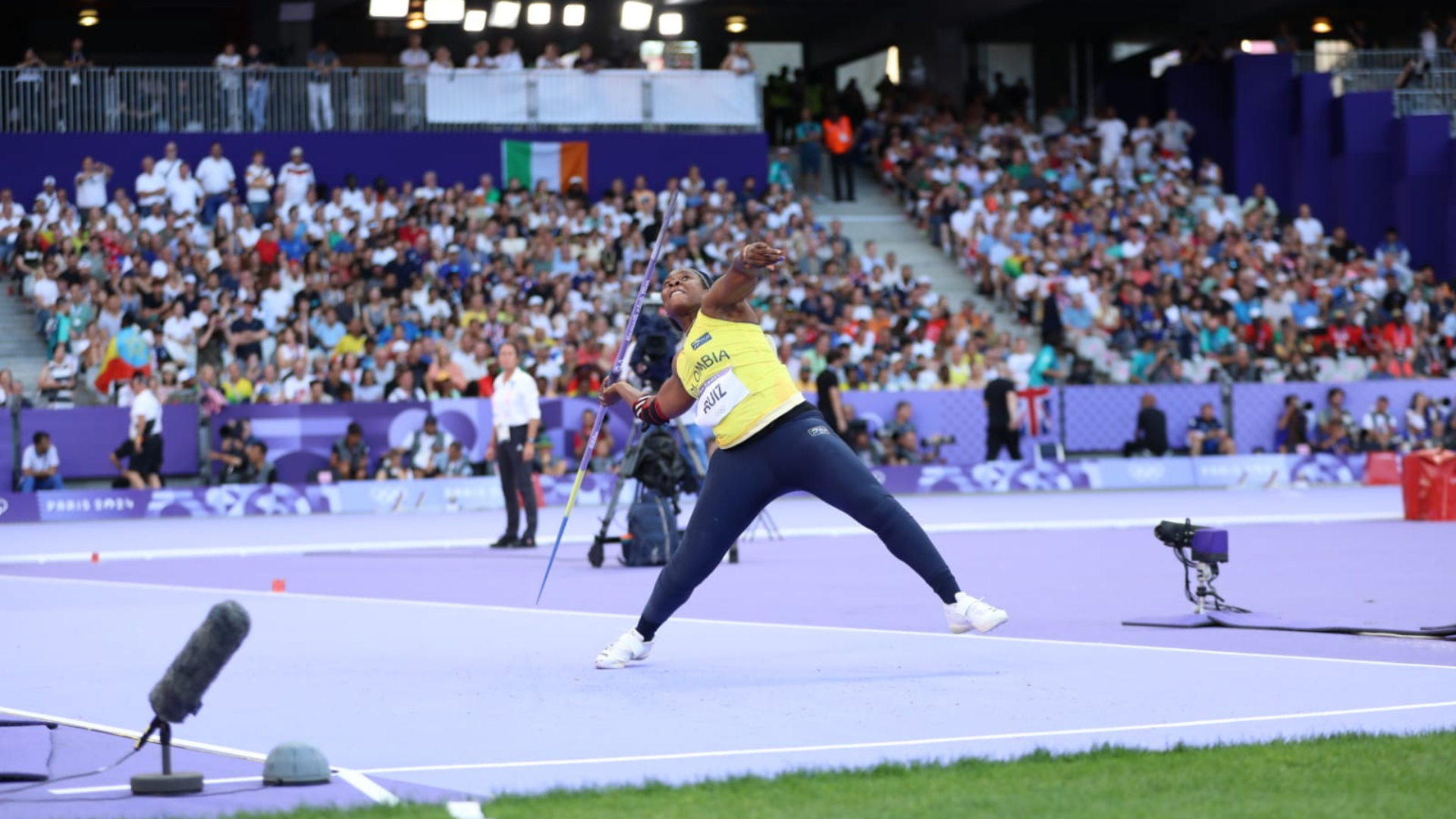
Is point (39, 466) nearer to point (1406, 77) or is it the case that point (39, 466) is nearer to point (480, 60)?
point (480, 60)

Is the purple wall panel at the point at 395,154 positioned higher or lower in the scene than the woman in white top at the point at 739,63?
lower

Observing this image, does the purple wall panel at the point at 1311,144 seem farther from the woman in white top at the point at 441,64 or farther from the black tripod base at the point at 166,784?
the black tripod base at the point at 166,784

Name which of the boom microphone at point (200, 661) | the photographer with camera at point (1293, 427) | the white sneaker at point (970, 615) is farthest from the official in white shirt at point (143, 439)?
the boom microphone at point (200, 661)

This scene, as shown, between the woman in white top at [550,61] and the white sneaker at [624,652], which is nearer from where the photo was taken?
the white sneaker at [624,652]

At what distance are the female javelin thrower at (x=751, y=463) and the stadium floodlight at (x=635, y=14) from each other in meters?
32.4

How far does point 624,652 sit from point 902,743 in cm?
260

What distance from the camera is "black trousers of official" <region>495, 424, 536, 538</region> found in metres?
19.1

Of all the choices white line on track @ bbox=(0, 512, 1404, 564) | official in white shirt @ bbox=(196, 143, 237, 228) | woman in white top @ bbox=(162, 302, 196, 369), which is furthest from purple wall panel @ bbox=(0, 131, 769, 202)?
white line on track @ bbox=(0, 512, 1404, 564)

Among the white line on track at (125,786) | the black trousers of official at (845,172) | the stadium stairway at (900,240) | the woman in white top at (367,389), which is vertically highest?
the black trousers of official at (845,172)

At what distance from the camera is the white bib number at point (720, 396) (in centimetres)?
912

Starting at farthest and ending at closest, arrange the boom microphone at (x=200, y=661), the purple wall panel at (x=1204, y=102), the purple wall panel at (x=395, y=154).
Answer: the purple wall panel at (x=1204, y=102) → the purple wall panel at (x=395, y=154) → the boom microphone at (x=200, y=661)

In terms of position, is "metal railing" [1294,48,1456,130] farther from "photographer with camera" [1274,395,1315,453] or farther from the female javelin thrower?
the female javelin thrower

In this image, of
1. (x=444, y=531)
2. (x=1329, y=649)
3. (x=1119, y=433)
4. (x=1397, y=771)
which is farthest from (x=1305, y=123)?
(x=1397, y=771)

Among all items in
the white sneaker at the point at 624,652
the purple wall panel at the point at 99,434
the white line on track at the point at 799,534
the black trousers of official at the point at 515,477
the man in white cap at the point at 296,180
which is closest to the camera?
the white sneaker at the point at 624,652
